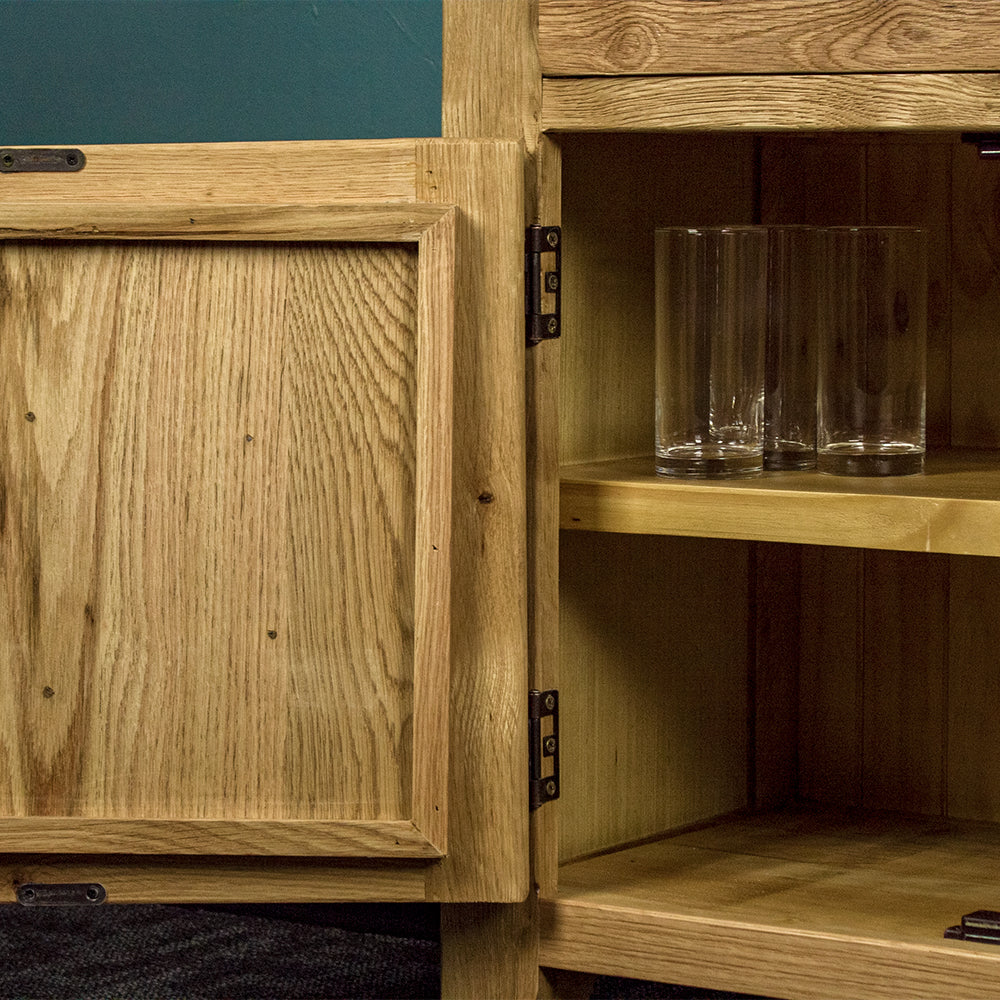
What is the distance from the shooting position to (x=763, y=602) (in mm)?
1227

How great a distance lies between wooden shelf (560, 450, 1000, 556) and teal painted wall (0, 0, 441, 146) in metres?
0.49

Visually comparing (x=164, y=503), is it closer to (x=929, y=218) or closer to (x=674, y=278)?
(x=674, y=278)

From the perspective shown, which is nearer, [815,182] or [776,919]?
[776,919]

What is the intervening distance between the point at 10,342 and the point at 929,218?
2.36 ft

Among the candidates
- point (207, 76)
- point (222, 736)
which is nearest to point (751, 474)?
point (222, 736)

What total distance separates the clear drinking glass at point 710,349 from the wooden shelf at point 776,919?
0.27 meters

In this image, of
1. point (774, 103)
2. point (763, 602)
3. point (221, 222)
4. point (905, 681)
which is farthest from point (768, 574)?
point (221, 222)

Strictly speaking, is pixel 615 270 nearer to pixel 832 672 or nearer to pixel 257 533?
pixel 257 533

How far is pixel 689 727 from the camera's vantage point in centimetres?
113

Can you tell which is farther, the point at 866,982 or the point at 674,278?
the point at 674,278

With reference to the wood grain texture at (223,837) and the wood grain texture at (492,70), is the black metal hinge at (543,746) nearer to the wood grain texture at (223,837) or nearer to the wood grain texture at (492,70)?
the wood grain texture at (223,837)

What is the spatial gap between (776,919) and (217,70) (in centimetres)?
89

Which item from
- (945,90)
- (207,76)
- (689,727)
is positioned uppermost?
(207,76)

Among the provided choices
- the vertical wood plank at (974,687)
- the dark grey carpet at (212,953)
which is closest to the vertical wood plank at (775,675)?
the vertical wood plank at (974,687)
